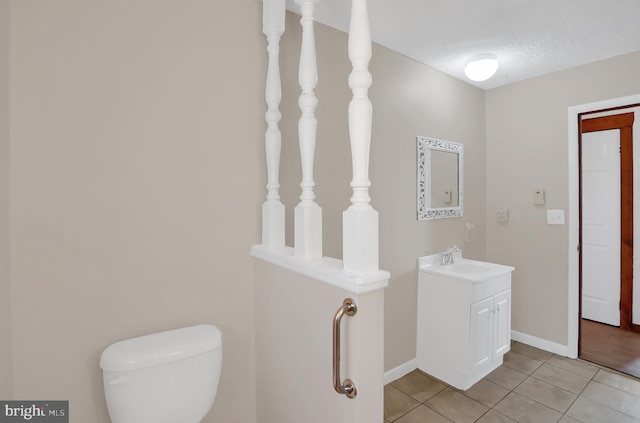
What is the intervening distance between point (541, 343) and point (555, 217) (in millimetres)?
1132

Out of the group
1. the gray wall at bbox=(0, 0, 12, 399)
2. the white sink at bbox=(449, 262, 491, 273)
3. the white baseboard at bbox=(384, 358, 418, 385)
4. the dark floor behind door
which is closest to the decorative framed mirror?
the white sink at bbox=(449, 262, 491, 273)

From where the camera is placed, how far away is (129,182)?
1342 millimetres

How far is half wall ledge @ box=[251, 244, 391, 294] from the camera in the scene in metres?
1.03

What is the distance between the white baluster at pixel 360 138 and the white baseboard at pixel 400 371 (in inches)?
65.1

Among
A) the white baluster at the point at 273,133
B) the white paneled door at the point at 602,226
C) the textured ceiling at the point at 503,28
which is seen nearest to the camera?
the white baluster at the point at 273,133

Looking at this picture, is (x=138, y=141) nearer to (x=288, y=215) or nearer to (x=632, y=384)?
(x=288, y=215)

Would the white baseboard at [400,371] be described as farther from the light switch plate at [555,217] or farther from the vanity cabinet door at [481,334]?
the light switch plate at [555,217]

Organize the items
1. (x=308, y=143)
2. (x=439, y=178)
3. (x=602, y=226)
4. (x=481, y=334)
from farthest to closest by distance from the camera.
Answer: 1. (x=602, y=226)
2. (x=439, y=178)
3. (x=481, y=334)
4. (x=308, y=143)

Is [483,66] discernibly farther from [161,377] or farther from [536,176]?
[161,377]

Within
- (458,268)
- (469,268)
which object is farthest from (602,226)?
(458,268)

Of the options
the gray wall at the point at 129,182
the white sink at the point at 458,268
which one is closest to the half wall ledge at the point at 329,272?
the gray wall at the point at 129,182

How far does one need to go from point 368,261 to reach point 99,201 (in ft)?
3.55

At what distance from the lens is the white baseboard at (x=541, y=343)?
2.74 m

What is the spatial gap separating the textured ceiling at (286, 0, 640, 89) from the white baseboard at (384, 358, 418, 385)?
7.75 ft
